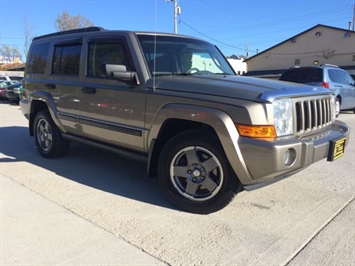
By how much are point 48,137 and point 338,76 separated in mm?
9875

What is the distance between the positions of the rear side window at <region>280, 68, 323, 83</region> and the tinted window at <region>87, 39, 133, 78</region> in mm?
8016

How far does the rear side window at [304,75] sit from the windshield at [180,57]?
682cm

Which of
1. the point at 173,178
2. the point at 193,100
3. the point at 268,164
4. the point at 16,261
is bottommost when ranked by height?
the point at 16,261

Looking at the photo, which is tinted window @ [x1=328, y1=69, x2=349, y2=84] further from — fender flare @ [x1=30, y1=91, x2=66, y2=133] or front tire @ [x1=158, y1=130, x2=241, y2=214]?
front tire @ [x1=158, y1=130, x2=241, y2=214]

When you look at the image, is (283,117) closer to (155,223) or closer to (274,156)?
(274,156)

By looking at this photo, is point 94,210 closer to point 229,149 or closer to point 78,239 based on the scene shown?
point 78,239

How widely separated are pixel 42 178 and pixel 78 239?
6.53 feet

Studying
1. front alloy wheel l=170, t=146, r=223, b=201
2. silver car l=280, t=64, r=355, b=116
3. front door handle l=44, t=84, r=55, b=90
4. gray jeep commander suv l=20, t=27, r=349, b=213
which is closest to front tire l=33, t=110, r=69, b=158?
gray jeep commander suv l=20, t=27, r=349, b=213

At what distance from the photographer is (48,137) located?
574 centimetres

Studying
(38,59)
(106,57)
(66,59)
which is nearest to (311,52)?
(38,59)

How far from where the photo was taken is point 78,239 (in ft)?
10.0

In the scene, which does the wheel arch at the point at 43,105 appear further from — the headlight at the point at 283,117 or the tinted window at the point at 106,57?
the headlight at the point at 283,117

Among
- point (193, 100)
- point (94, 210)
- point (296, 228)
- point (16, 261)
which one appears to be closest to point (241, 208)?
point (296, 228)

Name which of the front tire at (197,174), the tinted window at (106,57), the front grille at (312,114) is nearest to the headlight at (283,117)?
the front grille at (312,114)
